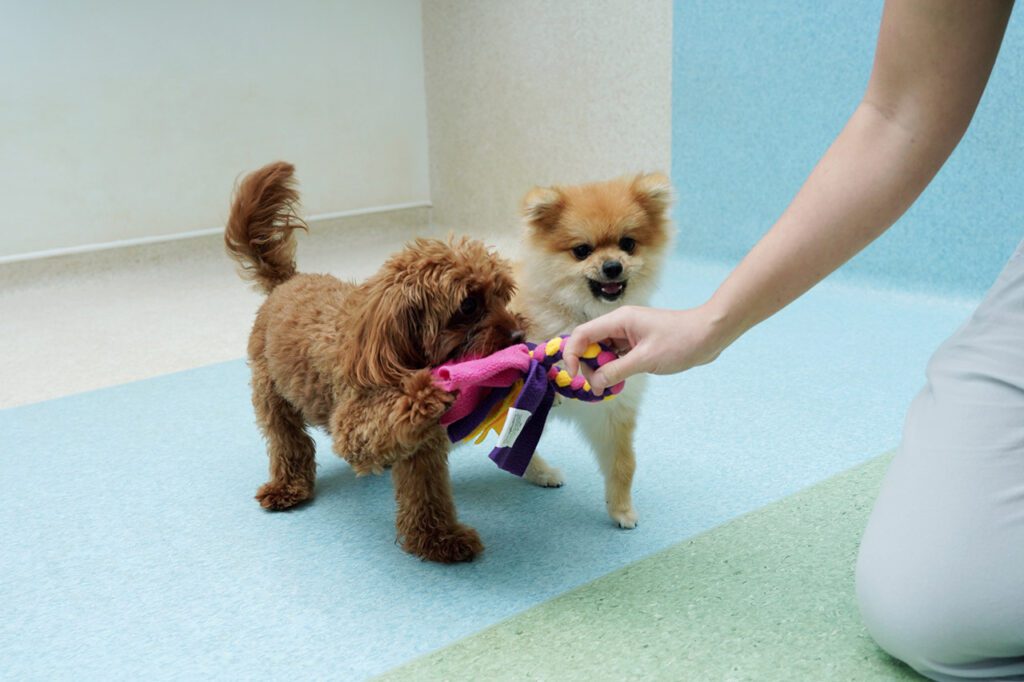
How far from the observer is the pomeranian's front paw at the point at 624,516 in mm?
1587

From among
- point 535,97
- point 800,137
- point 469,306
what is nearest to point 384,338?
point 469,306

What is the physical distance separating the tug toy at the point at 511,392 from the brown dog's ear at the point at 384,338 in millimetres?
62

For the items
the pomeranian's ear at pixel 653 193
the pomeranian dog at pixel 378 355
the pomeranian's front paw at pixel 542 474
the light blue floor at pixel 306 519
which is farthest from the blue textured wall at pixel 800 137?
the pomeranian dog at pixel 378 355

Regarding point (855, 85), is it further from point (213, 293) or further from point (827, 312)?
point (213, 293)

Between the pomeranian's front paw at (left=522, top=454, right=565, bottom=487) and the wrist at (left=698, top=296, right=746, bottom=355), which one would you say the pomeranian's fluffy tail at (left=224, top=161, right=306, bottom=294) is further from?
the wrist at (left=698, top=296, right=746, bottom=355)

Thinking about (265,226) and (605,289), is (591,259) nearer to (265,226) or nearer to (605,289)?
(605,289)

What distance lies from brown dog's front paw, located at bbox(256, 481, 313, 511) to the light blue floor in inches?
1.0

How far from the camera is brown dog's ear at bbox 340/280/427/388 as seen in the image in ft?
4.31

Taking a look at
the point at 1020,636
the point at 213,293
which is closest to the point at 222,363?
the point at 213,293

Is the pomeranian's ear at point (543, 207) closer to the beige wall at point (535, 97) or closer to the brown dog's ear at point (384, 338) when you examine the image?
the brown dog's ear at point (384, 338)

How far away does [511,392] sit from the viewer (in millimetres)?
1359

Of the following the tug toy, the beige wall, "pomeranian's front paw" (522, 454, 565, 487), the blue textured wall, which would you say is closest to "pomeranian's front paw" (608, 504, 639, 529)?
"pomeranian's front paw" (522, 454, 565, 487)

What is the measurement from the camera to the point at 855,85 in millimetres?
3049

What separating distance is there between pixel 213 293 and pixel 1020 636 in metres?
3.13
